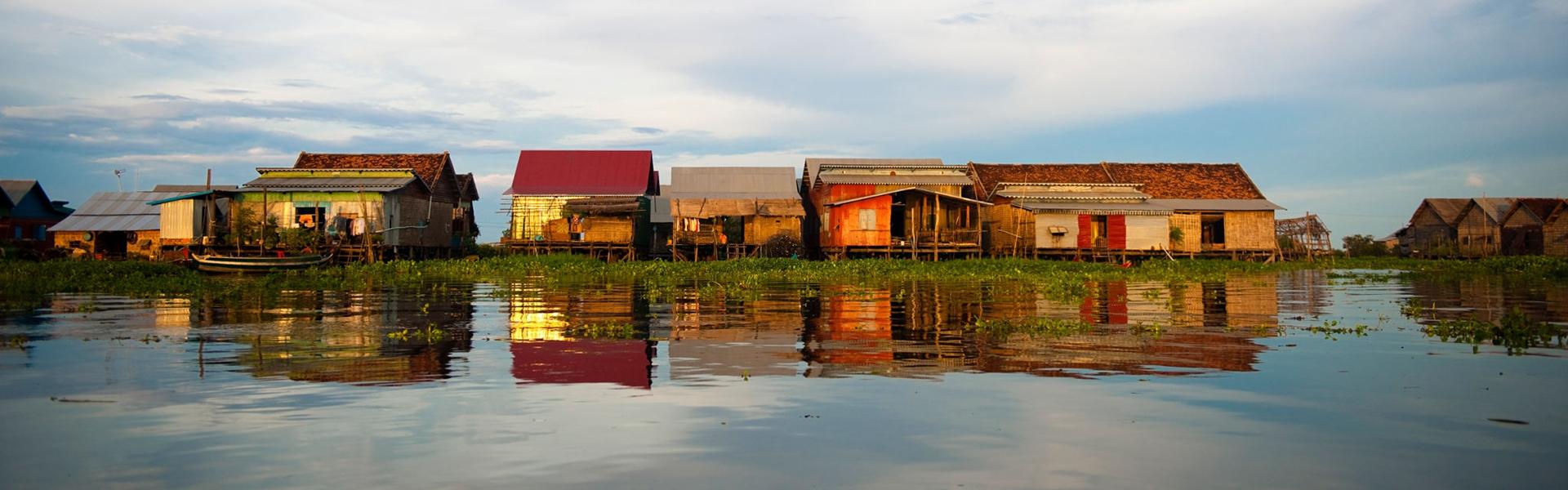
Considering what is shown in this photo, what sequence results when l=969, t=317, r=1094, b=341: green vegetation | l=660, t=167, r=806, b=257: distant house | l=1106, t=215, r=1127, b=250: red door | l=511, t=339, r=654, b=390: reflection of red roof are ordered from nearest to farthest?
l=511, t=339, r=654, b=390: reflection of red roof, l=969, t=317, r=1094, b=341: green vegetation, l=660, t=167, r=806, b=257: distant house, l=1106, t=215, r=1127, b=250: red door

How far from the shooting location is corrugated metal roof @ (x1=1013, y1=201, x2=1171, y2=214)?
4241cm

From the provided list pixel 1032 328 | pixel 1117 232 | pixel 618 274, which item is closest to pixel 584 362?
pixel 1032 328

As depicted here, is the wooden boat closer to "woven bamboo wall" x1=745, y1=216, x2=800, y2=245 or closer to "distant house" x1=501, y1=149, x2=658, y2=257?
"distant house" x1=501, y1=149, x2=658, y2=257

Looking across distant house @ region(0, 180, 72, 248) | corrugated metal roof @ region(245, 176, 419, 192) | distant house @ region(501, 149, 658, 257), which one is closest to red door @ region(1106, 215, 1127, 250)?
distant house @ region(501, 149, 658, 257)

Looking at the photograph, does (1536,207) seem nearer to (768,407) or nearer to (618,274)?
(618,274)

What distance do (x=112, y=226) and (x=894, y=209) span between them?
35.1m

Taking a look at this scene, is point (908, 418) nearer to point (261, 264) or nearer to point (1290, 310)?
point (1290, 310)

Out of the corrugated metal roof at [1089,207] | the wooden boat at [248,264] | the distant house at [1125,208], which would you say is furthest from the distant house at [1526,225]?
the wooden boat at [248,264]

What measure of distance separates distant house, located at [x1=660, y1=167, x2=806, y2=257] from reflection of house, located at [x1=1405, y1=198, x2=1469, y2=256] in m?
39.2

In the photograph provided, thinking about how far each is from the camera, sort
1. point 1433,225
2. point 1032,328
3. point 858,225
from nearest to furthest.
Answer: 1. point 1032,328
2. point 858,225
3. point 1433,225

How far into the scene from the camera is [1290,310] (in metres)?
15.7

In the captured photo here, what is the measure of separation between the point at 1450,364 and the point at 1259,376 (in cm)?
213

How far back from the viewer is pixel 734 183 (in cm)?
4700

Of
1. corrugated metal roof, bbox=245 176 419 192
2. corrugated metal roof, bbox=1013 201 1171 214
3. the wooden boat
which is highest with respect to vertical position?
corrugated metal roof, bbox=245 176 419 192
